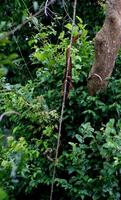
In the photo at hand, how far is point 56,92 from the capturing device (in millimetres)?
2871

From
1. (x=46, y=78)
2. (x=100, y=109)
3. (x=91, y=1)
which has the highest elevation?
(x=91, y=1)

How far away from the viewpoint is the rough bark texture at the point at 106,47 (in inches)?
106

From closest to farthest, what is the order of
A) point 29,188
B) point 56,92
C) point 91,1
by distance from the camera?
point 29,188 < point 56,92 < point 91,1

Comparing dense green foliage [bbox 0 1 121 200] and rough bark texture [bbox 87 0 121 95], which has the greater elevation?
rough bark texture [bbox 87 0 121 95]

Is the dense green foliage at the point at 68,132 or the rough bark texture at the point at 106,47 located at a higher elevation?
the rough bark texture at the point at 106,47

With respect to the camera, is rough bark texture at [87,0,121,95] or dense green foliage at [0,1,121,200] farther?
rough bark texture at [87,0,121,95]

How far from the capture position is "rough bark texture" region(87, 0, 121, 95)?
2.70m

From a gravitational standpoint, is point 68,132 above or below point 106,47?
below

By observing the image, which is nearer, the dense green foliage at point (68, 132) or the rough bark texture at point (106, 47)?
the dense green foliage at point (68, 132)

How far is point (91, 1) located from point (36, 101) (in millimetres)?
2594

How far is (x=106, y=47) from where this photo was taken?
2711 mm

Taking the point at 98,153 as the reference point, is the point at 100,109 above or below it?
above

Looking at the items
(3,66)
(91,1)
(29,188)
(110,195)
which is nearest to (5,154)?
(29,188)

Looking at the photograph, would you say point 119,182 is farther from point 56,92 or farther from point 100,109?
point 56,92
